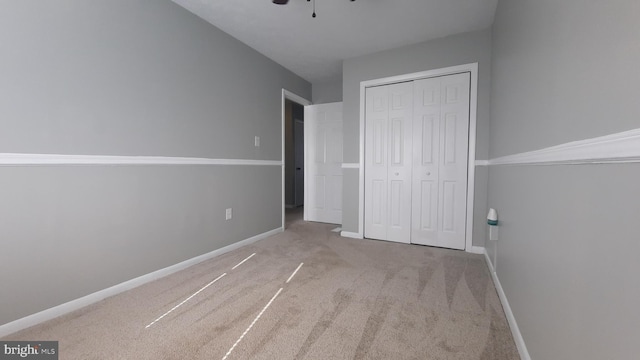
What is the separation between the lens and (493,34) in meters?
2.45

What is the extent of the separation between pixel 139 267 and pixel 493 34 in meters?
3.70

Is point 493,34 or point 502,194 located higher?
point 493,34

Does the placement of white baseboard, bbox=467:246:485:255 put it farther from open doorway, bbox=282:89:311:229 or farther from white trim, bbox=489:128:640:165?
open doorway, bbox=282:89:311:229

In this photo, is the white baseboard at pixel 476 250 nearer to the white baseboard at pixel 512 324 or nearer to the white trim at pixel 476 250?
the white trim at pixel 476 250

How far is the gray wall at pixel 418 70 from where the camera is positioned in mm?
2611

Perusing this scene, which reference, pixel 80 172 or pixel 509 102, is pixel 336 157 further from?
pixel 80 172

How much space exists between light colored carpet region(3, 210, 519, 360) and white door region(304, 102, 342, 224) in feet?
6.00

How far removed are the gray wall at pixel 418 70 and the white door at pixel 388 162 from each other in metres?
0.16

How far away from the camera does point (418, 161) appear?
2943 mm

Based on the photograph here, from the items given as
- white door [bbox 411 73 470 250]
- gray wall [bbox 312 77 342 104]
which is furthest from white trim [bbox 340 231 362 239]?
gray wall [bbox 312 77 342 104]

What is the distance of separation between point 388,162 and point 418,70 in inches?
42.4

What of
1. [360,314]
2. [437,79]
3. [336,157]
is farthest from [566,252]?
[336,157]
